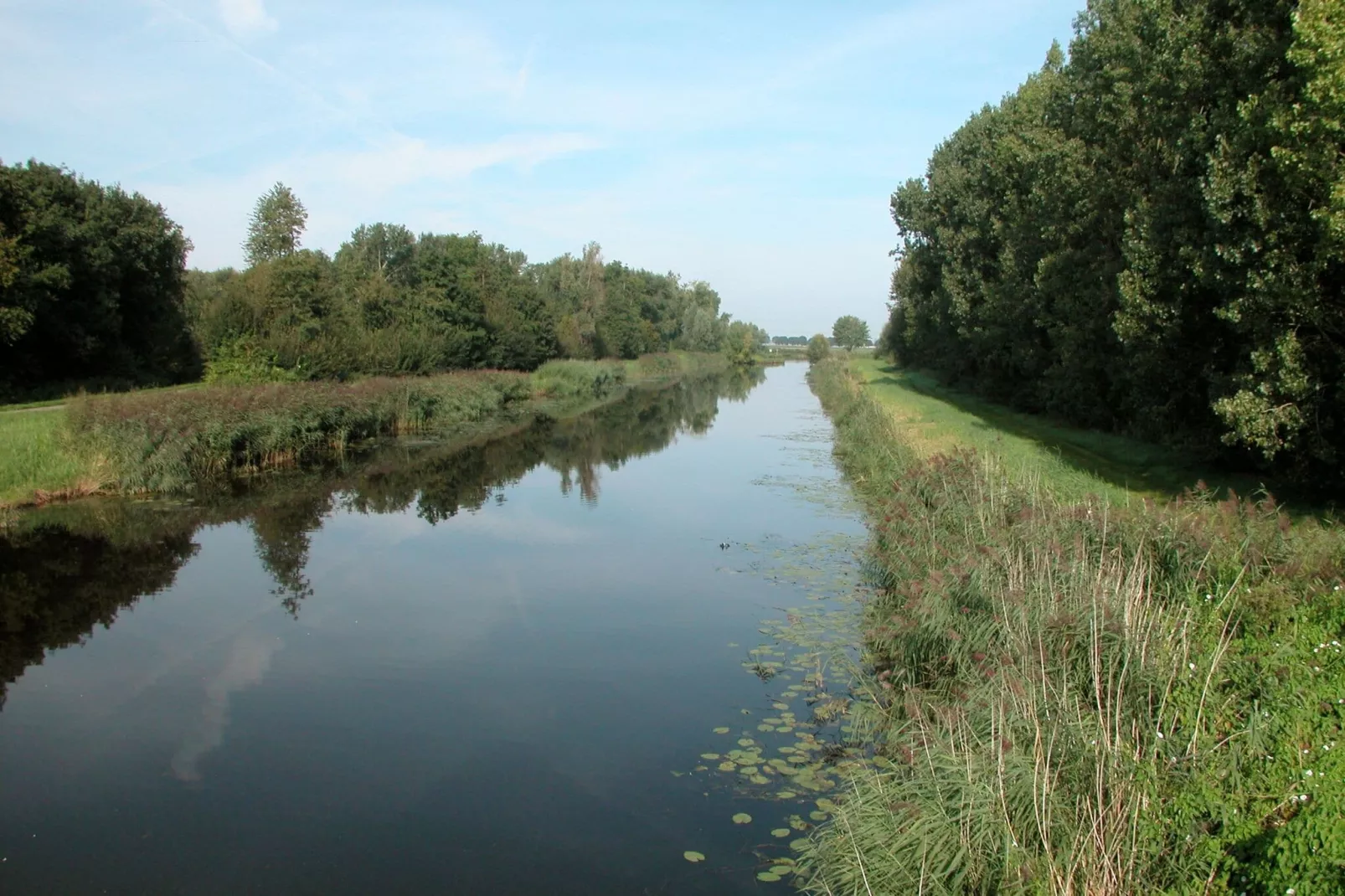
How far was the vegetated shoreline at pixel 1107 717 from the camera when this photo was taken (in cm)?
466

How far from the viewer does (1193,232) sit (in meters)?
15.0

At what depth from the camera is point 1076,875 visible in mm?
4887

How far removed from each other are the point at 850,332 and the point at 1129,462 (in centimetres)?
17236

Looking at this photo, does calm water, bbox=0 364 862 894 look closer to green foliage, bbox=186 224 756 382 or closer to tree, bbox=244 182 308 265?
green foliage, bbox=186 224 756 382

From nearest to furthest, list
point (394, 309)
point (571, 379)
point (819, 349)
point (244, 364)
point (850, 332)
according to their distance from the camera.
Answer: point (244, 364) < point (394, 309) < point (571, 379) < point (819, 349) < point (850, 332)

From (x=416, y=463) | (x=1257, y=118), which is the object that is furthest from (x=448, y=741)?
(x=416, y=463)

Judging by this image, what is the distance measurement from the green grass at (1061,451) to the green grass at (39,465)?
54.0ft

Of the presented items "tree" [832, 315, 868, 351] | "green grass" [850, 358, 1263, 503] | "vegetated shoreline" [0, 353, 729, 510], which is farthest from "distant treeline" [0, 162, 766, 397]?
"tree" [832, 315, 868, 351]

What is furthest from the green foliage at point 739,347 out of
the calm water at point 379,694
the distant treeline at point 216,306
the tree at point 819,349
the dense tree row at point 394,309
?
the calm water at point 379,694

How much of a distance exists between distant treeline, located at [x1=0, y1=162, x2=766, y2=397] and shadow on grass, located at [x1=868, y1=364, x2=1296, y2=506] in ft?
75.1

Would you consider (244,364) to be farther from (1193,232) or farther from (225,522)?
(1193,232)

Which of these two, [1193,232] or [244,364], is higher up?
[1193,232]

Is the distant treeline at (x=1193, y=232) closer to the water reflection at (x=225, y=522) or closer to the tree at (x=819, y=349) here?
the water reflection at (x=225, y=522)

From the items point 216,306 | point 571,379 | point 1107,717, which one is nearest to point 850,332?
point 571,379
